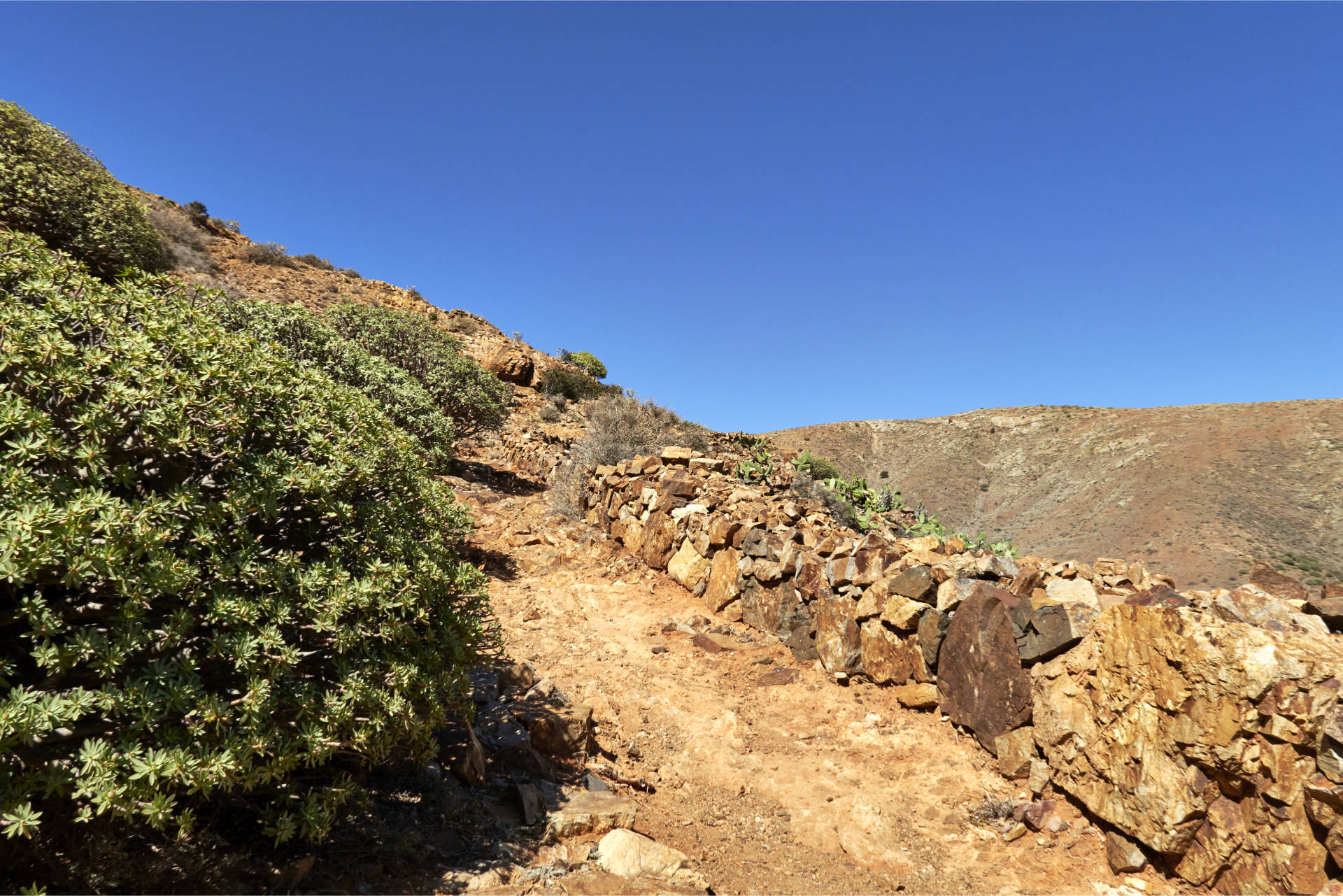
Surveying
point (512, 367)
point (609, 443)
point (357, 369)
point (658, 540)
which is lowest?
point (658, 540)

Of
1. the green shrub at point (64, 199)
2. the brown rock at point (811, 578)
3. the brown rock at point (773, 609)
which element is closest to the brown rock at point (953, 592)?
the brown rock at point (811, 578)

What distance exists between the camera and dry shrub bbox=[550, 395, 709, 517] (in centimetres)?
1338

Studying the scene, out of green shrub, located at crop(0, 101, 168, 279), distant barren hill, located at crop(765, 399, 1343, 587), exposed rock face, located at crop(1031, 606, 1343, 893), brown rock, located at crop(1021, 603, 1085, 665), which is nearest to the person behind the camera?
exposed rock face, located at crop(1031, 606, 1343, 893)

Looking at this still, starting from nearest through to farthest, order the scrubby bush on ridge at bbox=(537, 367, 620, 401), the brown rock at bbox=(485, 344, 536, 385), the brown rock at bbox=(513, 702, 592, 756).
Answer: the brown rock at bbox=(513, 702, 592, 756)
the brown rock at bbox=(485, 344, 536, 385)
the scrubby bush on ridge at bbox=(537, 367, 620, 401)

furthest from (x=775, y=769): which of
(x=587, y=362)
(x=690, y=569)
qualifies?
(x=587, y=362)

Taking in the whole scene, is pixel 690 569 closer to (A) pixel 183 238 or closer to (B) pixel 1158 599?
(B) pixel 1158 599

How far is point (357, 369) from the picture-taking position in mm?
13141

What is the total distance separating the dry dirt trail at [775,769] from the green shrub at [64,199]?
13057 millimetres

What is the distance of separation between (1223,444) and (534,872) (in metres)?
52.3

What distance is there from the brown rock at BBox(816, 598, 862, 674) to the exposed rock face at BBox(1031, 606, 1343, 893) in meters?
2.49

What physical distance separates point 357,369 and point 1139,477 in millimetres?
45973

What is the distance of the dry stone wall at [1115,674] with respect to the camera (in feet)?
12.3

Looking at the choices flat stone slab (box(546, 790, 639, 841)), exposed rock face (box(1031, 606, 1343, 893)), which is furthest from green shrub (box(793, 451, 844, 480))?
flat stone slab (box(546, 790, 639, 841))

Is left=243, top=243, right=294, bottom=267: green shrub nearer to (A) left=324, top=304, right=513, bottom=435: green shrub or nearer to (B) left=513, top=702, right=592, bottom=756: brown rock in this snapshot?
(A) left=324, top=304, right=513, bottom=435: green shrub
